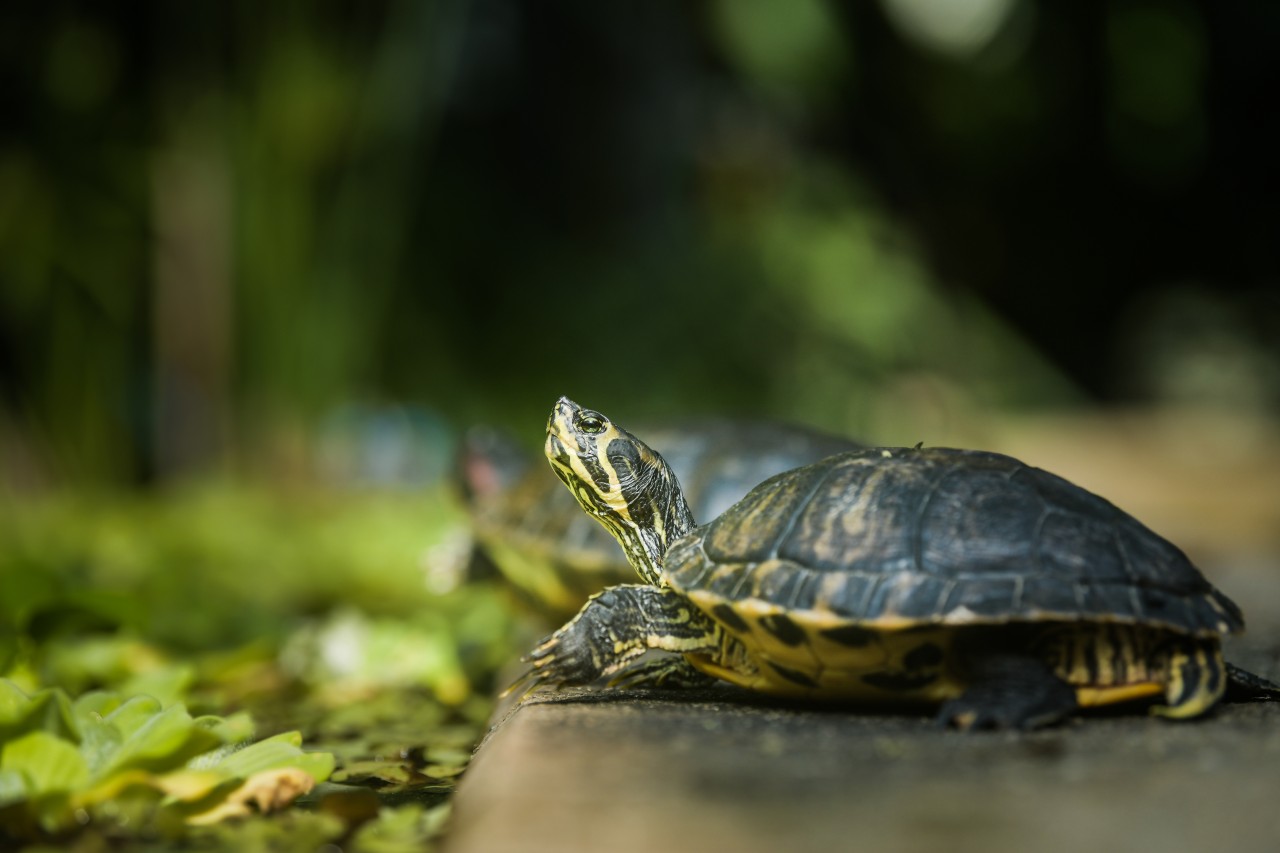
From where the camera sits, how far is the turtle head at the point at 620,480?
1662 millimetres

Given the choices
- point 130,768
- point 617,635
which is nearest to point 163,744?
point 130,768

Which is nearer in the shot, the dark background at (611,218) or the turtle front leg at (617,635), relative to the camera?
the turtle front leg at (617,635)

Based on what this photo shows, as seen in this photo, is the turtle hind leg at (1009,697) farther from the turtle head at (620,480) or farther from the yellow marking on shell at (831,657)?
the turtle head at (620,480)

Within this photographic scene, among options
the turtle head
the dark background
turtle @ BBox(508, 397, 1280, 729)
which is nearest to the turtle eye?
the turtle head

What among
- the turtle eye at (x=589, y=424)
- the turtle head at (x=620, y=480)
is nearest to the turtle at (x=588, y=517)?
the turtle head at (x=620, y=480)

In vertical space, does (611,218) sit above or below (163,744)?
above

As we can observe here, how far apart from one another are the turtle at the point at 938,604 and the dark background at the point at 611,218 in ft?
13.4

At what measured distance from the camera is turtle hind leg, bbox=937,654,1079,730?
4.11 feet

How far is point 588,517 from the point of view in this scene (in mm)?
2336

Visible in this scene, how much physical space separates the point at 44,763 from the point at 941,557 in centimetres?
101

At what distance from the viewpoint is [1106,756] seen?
3.68 ft

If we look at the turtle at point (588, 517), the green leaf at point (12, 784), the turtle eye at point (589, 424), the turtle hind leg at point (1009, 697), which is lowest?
the green leaf at point (12, 784)

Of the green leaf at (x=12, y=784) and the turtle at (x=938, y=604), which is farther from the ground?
the turtle at (x=938, y=604)

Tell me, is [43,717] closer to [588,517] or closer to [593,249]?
[588,517]
